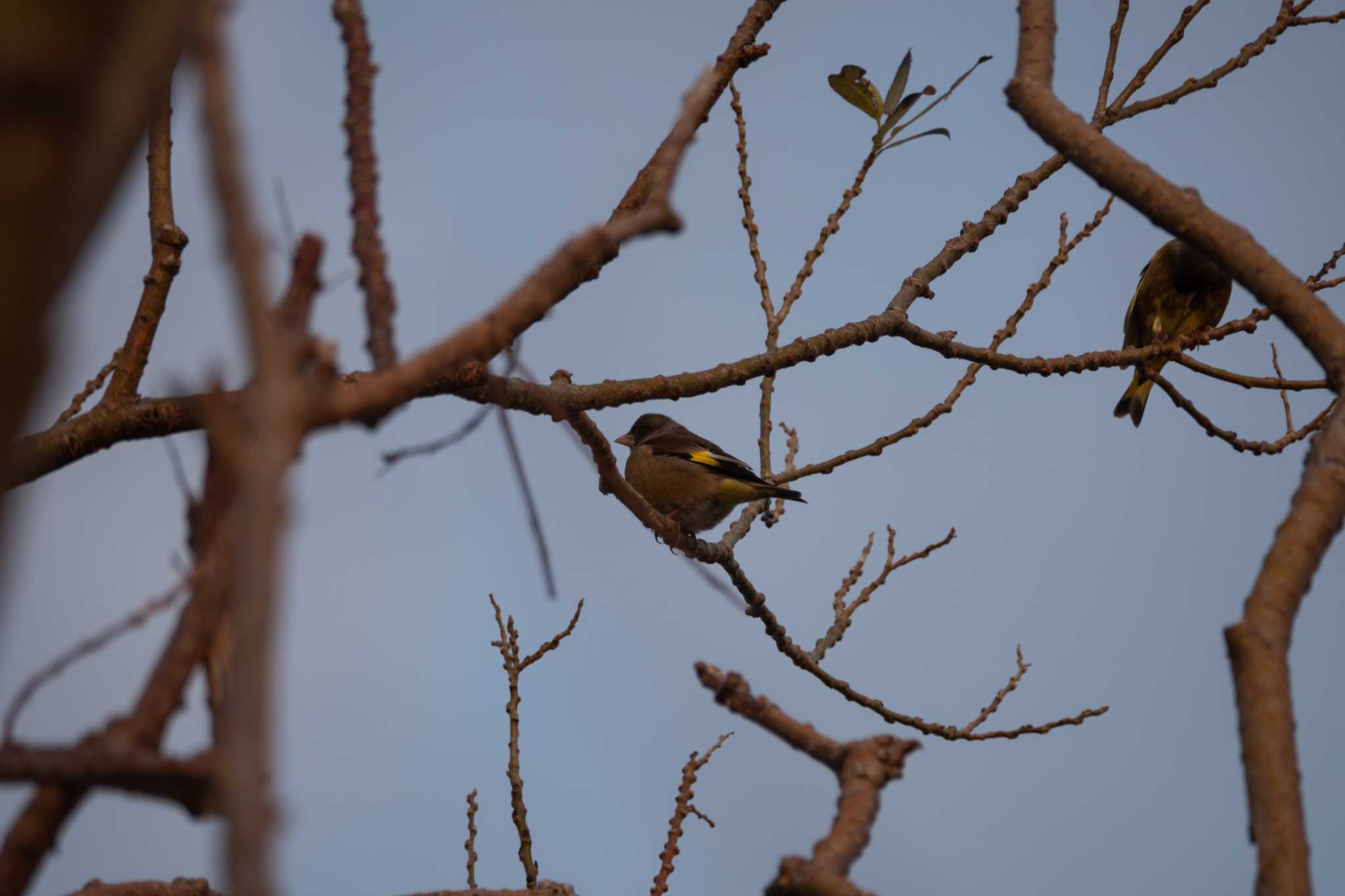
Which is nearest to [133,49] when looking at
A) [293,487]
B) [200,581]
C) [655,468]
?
[293,487]

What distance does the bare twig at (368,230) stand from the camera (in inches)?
70.9

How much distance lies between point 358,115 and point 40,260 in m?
0.92

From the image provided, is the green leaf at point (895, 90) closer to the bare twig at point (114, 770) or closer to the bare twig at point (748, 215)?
the bare twig at point (748, 215)

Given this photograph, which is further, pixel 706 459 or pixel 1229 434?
pixel 706 459

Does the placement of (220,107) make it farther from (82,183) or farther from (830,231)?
(830,231)

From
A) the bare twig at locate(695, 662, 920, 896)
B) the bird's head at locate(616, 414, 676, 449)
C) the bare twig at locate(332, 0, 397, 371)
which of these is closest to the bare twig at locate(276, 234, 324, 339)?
the bare twig at locate(332, 0, 397, 371)

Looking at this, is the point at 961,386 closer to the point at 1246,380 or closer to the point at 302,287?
the point at 1246,380

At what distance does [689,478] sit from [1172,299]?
4716 mm

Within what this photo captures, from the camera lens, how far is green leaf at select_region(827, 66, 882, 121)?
16.9ft

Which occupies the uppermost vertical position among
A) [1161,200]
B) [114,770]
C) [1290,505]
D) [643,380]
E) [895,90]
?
[895,90]

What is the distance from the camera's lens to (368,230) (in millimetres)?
1822

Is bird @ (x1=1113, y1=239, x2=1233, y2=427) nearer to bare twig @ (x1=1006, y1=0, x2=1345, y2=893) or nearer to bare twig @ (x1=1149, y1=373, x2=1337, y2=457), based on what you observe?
bare twig @ (x1=1149, y1=373, x2=1337, y2=457)

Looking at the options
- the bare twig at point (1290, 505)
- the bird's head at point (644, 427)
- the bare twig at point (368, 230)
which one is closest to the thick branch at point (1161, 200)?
the bare twig at point (1290, 505)

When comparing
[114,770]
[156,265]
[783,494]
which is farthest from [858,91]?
[114,770]
